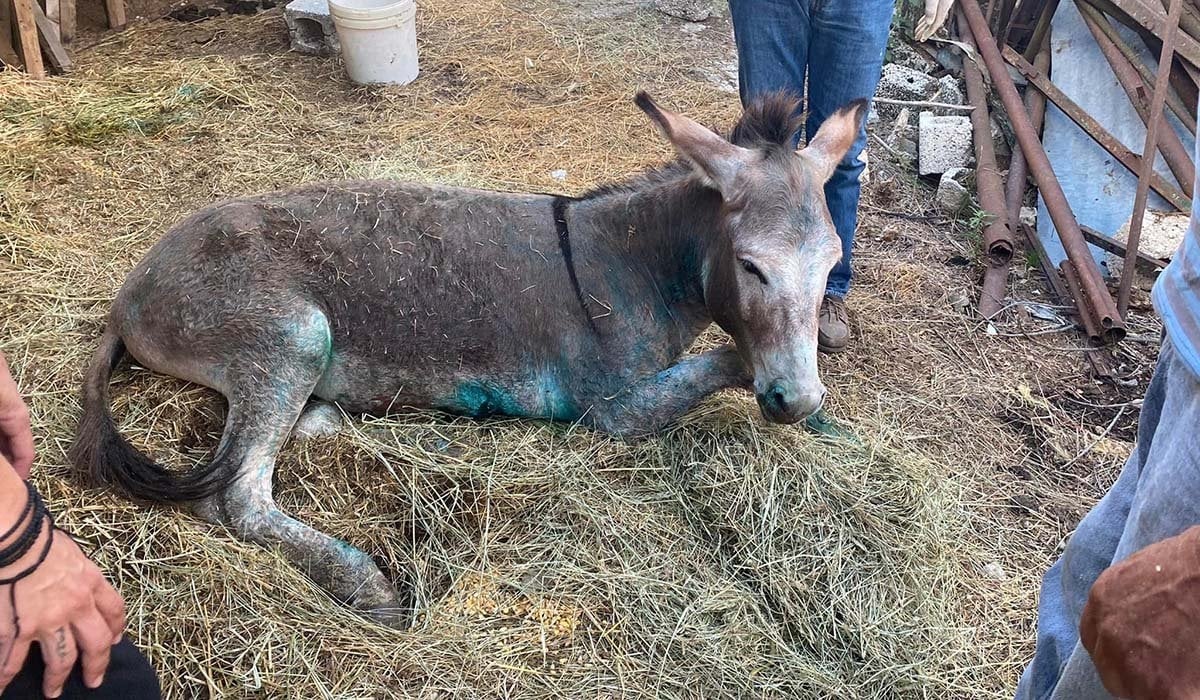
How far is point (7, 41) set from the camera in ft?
18.1

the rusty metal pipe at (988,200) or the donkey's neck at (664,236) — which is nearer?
the donkey's neck at (664,236)

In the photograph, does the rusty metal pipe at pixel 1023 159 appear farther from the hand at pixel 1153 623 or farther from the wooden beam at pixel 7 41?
the wooden beam at pixel 7 41

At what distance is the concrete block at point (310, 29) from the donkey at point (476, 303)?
339 centimetres

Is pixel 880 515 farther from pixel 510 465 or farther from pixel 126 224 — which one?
pixel 126 224

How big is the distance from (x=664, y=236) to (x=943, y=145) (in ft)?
11.1

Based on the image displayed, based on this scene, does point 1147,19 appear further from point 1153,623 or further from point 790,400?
point 1153,623

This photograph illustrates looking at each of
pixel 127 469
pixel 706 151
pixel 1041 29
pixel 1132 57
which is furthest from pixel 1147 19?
pixel 127 469

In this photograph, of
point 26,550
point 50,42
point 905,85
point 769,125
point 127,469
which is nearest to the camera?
point 26,550

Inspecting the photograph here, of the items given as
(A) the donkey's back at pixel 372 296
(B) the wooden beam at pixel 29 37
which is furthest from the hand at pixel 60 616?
(B) the wooden beam at pixel 29 37

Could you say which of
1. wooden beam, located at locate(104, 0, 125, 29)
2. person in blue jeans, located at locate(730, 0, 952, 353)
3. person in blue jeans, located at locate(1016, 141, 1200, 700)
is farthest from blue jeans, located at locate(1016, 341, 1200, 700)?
wooden beam, located at locate(104, 0, 125, 29)

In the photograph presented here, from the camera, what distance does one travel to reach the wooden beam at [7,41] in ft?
18.0

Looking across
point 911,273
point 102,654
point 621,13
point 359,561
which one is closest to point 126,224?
point 359,561

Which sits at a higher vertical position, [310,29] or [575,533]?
[310,29]

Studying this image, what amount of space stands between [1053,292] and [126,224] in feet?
16.7
